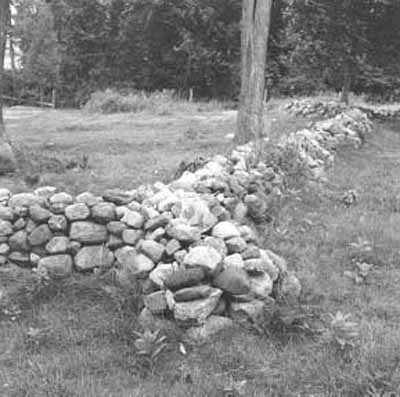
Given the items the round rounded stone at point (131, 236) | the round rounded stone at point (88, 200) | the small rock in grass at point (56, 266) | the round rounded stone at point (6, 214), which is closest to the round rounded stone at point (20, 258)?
the small rock in grass at point (56, 266)

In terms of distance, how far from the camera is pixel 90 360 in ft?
9.23

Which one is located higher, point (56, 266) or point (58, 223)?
point (58, 223)

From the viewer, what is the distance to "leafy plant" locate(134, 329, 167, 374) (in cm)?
278

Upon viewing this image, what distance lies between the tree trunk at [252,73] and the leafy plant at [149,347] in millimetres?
5283

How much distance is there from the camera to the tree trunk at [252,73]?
7.54 meters

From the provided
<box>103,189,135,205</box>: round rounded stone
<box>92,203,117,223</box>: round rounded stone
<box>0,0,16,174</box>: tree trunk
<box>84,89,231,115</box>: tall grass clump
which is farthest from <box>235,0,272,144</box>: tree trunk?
<box>84,89,231,115</box>: tall grass clump

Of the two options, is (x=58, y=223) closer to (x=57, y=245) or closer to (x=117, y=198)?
(x=57, y=245)

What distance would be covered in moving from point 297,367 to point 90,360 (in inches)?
44.3

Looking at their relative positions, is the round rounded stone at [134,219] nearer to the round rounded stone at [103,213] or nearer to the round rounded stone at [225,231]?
the round rounded stone at [103,213]

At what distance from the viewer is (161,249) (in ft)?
11.3

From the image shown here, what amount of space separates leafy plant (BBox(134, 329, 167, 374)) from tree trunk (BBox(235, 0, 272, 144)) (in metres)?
5.28

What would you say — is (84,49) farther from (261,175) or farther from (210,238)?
(210,238)

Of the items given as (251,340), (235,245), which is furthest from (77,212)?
(251,340)

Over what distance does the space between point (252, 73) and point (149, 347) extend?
5.69m
